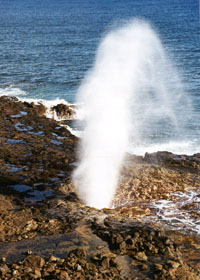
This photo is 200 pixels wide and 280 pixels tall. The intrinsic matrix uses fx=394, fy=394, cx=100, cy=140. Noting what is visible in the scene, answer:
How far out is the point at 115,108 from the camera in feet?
102

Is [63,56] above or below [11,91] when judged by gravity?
above

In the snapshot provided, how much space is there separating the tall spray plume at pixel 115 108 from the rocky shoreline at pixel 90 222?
714 millimetres

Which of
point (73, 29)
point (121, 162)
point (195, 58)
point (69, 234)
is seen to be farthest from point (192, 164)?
point (73, 29)

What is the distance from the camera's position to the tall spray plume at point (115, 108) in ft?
58.7

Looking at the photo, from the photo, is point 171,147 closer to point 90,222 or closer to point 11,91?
point 90,222

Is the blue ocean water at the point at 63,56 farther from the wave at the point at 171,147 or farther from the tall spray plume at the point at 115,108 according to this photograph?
the tall spray plume at the point at 115,108

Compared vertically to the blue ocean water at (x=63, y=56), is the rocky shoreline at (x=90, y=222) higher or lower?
lower

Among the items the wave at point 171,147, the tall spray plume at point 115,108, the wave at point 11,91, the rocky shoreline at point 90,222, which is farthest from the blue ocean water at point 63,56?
the rocky shoreline at point 90,222

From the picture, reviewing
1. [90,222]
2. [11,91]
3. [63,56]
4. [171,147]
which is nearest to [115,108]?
[171,147]

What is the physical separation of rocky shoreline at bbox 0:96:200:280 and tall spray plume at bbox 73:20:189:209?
2.34 feet

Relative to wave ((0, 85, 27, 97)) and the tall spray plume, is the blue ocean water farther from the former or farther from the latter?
the tall spray plume

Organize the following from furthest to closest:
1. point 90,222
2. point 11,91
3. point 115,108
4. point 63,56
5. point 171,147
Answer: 1. point 63,56
2. point 11,91
3. point 115,108
4. point 171,147
5. point 90,222

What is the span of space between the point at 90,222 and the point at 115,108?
1836cm

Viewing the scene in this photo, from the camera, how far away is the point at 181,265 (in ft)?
36.1
